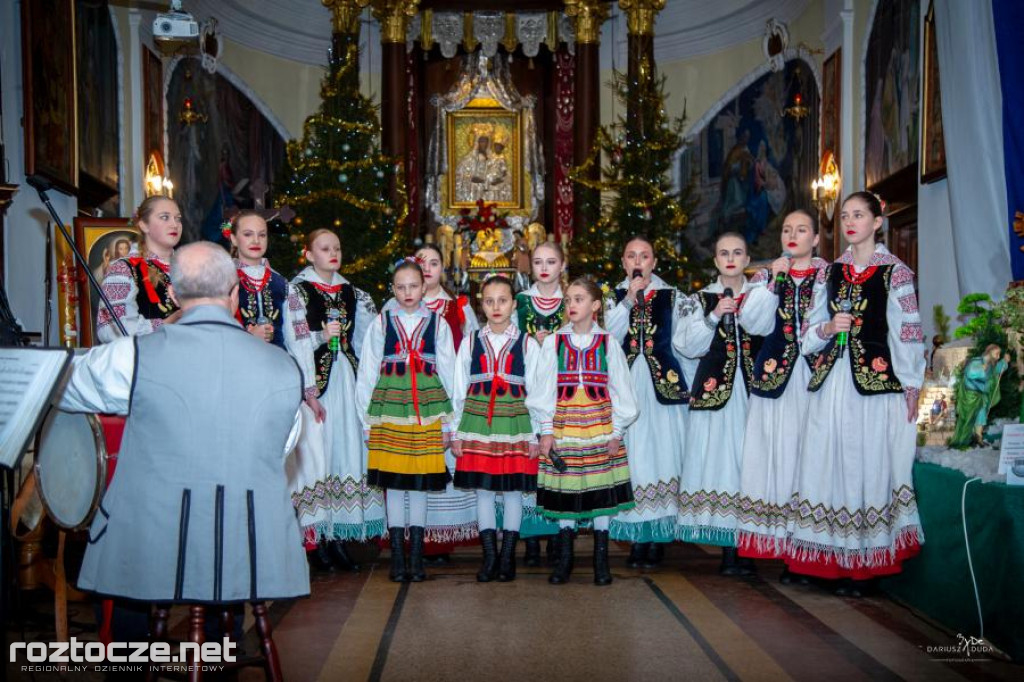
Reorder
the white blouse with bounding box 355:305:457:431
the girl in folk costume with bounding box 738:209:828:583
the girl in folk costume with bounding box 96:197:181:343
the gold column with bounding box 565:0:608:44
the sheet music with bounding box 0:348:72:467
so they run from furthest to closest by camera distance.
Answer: the gold column with bounding box 565:0:608:44
the white blouse with bounding box 355:305:457:431
the girl in folk costume with bounding box 738:209:828:583
the girl in folk costume with bounding box 96:197:181:343
the sheet music with bounding box 0:348:72:467

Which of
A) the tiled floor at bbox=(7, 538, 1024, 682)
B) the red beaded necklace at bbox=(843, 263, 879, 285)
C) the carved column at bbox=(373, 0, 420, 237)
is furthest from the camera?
the carved column at bbox=(373, 0, 420, 237)

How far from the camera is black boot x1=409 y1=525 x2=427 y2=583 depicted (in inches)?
222

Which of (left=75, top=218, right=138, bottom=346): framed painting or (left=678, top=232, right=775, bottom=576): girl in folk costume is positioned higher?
(left=75, top=218, right=138, bottom=346): framed painting

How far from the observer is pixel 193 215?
44.0 feet

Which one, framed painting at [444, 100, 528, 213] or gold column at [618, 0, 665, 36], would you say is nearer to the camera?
gold column at [618, 0, 665, 36]

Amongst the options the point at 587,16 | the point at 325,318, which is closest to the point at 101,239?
the point at 325,318

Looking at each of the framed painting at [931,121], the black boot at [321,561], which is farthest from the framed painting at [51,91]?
the framed painting at [931,121]

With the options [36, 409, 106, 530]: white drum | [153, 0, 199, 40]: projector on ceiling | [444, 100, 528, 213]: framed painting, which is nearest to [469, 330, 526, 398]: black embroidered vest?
[36, 409, 106, 530]: white drum

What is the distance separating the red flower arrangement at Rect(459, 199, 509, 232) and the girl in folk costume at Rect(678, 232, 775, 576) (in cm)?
853

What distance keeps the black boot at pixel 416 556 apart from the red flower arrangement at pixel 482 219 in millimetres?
8809

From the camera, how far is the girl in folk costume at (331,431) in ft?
19.3

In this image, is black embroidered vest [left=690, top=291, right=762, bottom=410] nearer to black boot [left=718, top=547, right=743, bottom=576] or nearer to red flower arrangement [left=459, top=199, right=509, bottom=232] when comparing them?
black boot [left=718, top=547, right=743, bottom=576]

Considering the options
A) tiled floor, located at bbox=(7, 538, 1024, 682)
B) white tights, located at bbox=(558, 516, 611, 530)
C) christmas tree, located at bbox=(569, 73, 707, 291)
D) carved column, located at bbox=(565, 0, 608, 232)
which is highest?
carved column, located at bbox=(565, 0, 608, 232)

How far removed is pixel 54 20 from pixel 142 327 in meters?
5.12
